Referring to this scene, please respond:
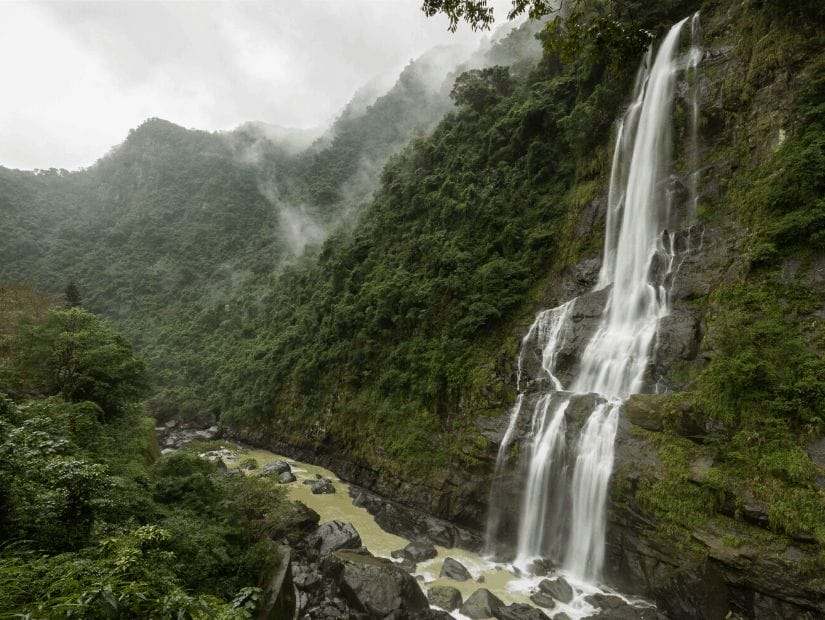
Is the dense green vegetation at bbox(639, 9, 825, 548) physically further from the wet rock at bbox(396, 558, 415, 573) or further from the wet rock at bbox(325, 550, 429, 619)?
the wet rock at bbox(396, 558, 415, 573)

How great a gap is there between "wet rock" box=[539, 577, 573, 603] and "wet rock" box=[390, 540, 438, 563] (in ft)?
11.7

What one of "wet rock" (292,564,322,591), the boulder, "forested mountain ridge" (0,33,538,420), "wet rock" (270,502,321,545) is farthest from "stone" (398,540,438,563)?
"forested mountain ridge" (0,33,538,420)

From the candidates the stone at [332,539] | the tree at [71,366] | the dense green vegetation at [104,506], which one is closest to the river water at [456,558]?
the stone at [332,539]

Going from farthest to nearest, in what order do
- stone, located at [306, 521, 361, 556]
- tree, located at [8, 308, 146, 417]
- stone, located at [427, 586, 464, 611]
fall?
stone, located at [306, 521, 361, 556], tree, located at [8, 308, 146, 417], stone, located at [427, 586, 464, 611]

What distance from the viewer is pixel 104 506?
19.4 feet

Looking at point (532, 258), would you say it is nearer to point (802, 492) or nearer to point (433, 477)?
point (433, 477)

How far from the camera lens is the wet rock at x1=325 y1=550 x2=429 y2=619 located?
9.77 m

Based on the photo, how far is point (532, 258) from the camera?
20.1 m

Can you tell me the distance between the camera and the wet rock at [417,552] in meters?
13.0

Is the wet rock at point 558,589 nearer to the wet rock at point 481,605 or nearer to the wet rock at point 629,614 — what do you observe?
the wet rock at point 629,614

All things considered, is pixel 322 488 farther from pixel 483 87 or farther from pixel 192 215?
pixel 192 215

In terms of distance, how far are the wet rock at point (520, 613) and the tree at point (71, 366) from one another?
40.2ft

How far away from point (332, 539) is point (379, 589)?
3495mm

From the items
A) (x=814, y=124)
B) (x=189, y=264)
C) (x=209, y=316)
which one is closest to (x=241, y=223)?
(x=189, y=264)
